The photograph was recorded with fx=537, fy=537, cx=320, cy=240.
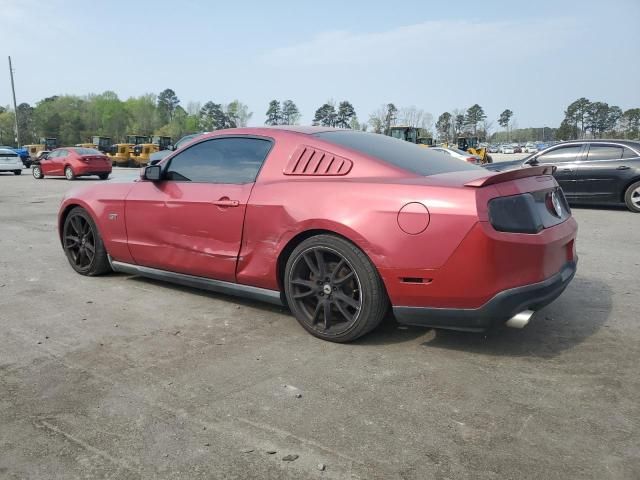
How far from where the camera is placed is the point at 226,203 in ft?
12.8

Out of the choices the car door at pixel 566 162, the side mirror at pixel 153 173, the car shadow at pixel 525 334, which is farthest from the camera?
the car door at pixel 566 162

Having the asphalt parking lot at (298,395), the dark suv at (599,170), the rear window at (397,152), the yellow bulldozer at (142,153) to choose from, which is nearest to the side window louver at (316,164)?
the rear window at (397,152)

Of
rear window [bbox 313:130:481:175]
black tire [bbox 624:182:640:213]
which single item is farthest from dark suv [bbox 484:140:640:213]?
rear window [bbox 313:130:481:175]

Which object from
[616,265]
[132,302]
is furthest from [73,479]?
[616,265]

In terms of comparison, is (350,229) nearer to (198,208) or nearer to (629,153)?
(198,208)

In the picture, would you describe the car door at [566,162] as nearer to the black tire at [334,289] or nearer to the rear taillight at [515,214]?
the rear taillight at [515,214]

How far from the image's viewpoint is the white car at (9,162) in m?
26.1

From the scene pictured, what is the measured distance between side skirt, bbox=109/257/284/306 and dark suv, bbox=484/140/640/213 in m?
7.64

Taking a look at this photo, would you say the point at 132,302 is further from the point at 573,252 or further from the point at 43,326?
the point at 573,252

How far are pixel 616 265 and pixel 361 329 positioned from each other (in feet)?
12.5

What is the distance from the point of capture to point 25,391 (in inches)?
110

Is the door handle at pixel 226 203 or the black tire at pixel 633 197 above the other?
the door handle at pixel 226 203

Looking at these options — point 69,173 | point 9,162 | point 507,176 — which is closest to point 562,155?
point 507,176

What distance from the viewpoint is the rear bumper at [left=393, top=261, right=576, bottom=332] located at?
2.99 m
